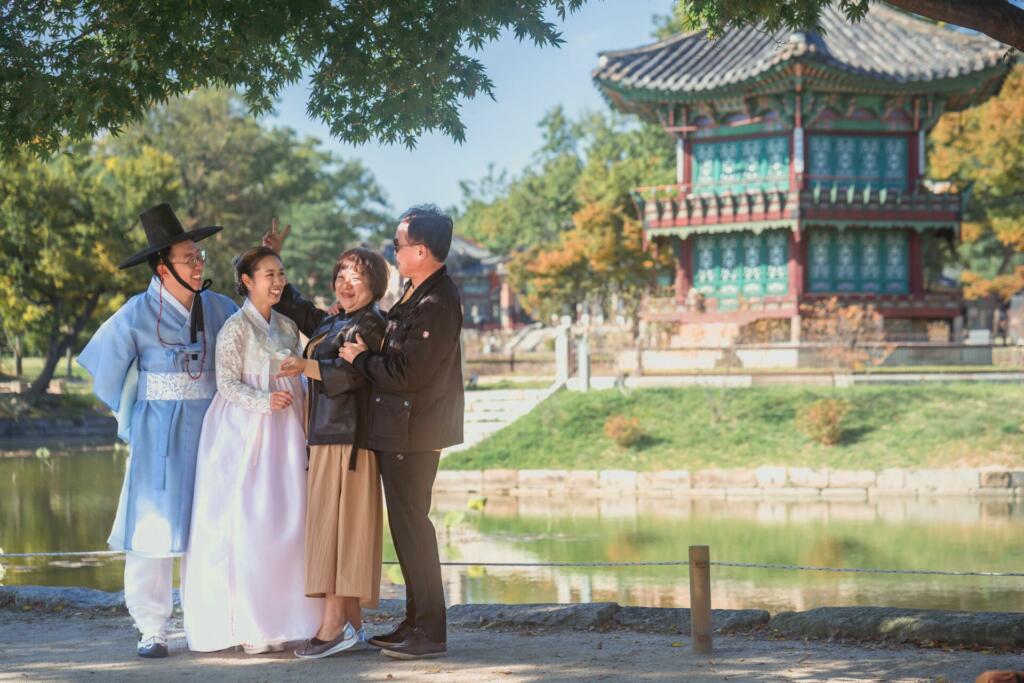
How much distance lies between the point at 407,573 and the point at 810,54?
26268 mm

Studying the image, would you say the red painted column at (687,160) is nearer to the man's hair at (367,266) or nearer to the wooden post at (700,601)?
the wooden post at (700,601)

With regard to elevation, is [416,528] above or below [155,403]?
below

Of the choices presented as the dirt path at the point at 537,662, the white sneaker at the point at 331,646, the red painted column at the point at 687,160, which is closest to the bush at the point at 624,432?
the red painted column at the point at 687,160

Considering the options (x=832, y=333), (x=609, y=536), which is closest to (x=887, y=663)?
(x=609, y=536)

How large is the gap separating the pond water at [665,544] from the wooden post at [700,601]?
5082 millimetres

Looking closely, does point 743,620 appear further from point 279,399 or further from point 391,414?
point 279,399

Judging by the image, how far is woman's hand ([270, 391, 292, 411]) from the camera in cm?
595

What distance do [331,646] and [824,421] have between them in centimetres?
1724

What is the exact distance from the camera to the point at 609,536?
1617 cm

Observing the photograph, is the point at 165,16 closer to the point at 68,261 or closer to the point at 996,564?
the point at 996,564

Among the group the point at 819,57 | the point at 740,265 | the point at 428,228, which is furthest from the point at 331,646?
the point at 740,265

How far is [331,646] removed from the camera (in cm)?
597

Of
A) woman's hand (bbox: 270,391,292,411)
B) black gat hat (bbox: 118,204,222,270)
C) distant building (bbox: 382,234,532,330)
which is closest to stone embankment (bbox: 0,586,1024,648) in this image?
woman's hand (bbox: 270,391,292,411)

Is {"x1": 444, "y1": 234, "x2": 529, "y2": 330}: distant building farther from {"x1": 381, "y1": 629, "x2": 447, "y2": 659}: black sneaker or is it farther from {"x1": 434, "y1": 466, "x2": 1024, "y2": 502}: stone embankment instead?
{"x1": 381, "y1": 629, "x2": 447, "y2": 659}: black sneaker
